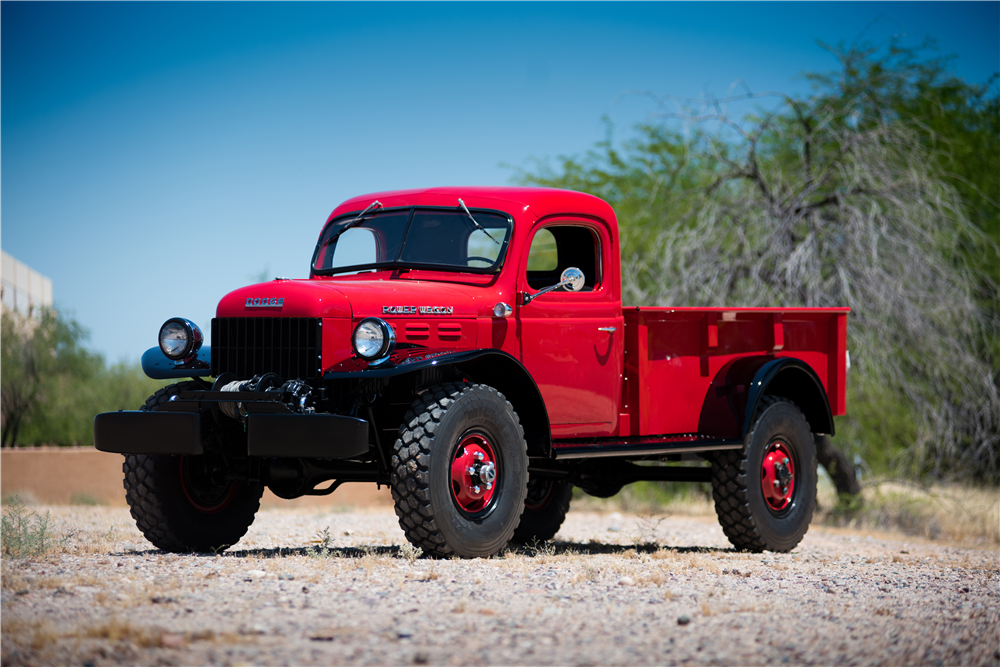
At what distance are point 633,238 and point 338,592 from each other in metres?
12.2

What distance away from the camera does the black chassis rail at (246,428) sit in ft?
19.2

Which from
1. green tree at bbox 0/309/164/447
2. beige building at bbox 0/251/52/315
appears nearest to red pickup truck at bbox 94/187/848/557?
green tree at bbox 0/309/164/447

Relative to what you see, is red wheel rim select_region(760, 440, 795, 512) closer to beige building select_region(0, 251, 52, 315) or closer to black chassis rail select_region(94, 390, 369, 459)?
black chassis rail select_region(94, 390, 369, 459)

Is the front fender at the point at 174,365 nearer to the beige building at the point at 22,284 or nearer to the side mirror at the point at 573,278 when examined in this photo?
the side mirror at the point at 573,278

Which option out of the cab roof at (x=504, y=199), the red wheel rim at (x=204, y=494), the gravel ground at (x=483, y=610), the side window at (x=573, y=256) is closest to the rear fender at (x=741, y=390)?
the gravel ground at (x=483, y=610)

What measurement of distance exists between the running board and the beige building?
838 inches

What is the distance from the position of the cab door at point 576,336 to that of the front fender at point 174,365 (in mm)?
2140

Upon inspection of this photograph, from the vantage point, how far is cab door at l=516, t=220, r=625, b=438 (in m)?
7.38

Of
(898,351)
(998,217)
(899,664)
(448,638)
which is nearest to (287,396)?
(448,638)

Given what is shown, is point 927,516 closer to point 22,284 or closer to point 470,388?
point 470,388

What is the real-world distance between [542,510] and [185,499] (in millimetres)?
3411

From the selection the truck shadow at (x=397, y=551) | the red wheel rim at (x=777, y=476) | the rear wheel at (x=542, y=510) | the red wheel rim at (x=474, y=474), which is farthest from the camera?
the rear wheel at (x=542, y=510)

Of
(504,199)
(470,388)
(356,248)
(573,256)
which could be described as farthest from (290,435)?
(573,256)

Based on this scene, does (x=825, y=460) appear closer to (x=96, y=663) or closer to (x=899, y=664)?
(x=899, y=664)
